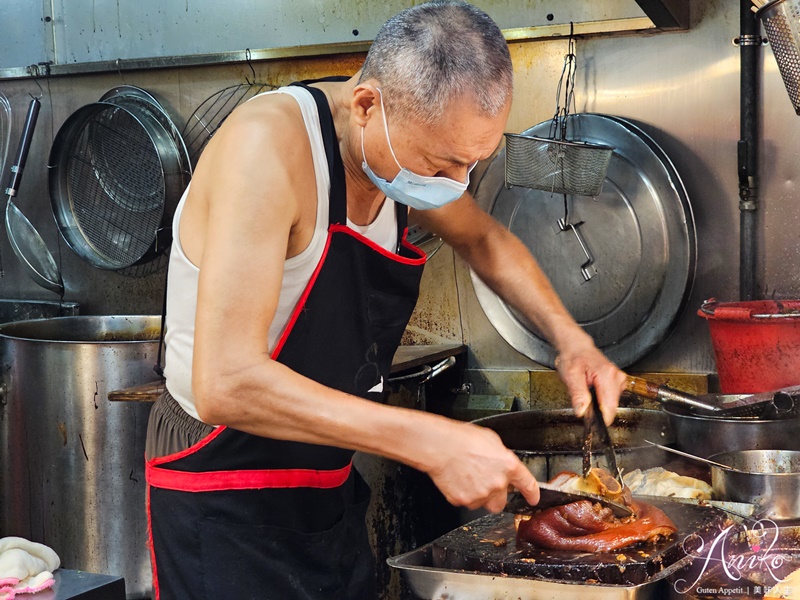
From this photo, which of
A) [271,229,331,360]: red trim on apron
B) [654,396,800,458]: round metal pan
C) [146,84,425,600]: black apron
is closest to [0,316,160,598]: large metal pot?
[146,84,425,600]: black apron

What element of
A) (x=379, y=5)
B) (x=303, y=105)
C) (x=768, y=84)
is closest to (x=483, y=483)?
(x=303, y=105)

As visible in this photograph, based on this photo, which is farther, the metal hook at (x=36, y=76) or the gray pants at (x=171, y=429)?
the metal hook at (x=36, y=76)

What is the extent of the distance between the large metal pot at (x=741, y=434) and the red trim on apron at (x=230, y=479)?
49.8 inches

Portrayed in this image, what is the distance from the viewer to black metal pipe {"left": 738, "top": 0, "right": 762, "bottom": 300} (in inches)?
130

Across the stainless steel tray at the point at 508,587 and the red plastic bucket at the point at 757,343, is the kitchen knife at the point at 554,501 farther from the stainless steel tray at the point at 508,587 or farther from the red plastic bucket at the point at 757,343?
the red plastic bucket at the point at 757,343

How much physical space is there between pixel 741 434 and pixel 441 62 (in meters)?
1.57

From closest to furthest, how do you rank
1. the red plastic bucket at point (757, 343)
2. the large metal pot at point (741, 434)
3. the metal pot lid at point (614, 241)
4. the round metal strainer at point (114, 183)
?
the large metal pot at point (741, 434)
the red plastic bucket at point (757, 343)
the metal pot lid at point (614, 241)
the round metal strainer at point (114, 183)

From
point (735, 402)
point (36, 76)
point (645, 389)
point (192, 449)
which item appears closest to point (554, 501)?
point (192, 449)

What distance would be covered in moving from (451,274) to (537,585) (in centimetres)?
228

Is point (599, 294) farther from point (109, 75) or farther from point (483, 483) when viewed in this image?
point (109, 75)

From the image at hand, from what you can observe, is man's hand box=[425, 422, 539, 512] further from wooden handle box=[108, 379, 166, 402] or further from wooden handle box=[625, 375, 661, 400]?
wooden handle box=[108, 379, 166, 402]

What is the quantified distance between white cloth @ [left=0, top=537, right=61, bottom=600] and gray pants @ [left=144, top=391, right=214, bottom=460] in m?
0.67

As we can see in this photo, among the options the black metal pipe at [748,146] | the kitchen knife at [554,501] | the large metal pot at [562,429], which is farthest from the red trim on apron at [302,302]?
the black metal pipe at [748,146]

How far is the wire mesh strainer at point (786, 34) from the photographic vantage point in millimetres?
2188
